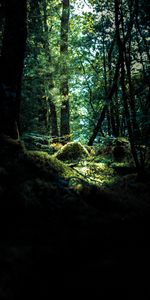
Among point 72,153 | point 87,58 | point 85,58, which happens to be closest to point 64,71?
point 85,58

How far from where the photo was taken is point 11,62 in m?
4.51

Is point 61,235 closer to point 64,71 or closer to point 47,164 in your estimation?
point 47,164

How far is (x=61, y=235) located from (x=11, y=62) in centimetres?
341

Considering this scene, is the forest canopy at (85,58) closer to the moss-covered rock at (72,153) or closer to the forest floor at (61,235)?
the moss-covered rock at (72,153)

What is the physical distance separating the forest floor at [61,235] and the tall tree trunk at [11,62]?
73cm

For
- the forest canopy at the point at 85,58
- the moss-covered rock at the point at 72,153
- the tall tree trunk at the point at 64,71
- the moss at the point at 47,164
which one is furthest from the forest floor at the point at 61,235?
the tall tree trunk at the point at 64,71

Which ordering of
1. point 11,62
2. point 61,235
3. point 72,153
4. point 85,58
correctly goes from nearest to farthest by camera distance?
point 61,235, point 11,62, point 72,153, point 85,58

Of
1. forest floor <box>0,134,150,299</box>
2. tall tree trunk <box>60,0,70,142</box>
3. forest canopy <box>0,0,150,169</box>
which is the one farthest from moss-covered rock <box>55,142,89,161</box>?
forest floor <box>0,134,150,299</box>

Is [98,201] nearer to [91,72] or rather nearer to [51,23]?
[91,72]

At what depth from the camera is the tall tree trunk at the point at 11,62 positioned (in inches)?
175

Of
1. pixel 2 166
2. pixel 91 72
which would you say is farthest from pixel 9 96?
pixel 91 72

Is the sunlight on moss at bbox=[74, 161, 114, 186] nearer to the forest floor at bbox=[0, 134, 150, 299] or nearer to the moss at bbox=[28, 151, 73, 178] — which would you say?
the moss at bbox=[28, 151, 73, 178]

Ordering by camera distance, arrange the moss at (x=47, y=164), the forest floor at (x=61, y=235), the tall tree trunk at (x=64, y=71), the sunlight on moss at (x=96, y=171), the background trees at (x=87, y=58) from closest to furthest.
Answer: the forest floor at (x=61, y=235), the moss at (x=47, y=164), the sunlight on moss at (x=96, y=171), the background trees at (x=87, y=58), the tall tree trunk at (x=64, y=71)

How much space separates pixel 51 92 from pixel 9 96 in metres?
8.47
